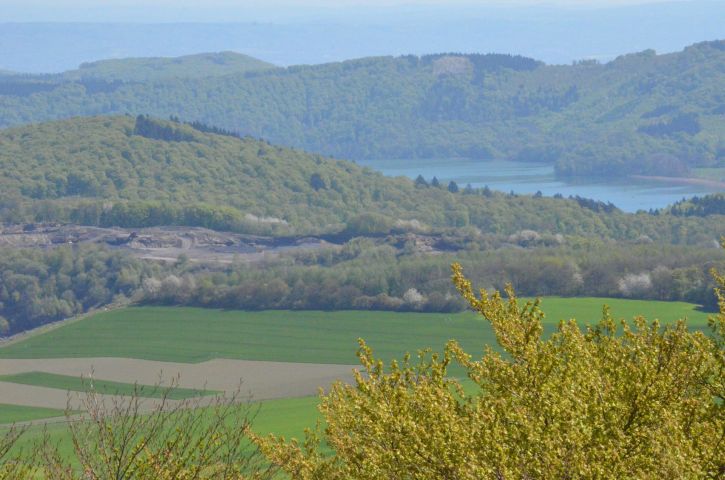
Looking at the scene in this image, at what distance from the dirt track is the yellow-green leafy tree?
160 feet

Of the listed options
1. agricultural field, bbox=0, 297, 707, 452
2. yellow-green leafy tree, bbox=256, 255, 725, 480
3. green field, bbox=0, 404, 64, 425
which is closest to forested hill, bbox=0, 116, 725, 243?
agricultural field, bbox=0, 297, 707, 452

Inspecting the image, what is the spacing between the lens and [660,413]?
46.4 feet

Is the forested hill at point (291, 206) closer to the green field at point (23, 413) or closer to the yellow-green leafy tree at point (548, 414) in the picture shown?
the green field at point (23, 413)

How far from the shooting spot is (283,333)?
85.2 m

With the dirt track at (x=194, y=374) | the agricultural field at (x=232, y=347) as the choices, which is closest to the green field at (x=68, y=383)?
A: the agricultural field at (x=232, y=347)

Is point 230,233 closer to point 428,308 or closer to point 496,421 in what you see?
point 428,308

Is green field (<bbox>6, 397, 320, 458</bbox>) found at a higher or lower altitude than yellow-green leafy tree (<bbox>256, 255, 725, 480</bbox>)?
lower

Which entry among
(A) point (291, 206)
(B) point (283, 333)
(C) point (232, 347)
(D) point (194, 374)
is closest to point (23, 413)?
(D) point (194, 374)

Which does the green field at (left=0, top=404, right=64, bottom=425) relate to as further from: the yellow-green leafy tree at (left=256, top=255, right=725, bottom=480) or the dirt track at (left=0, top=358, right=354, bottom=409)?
the yellow-green leafy tree at (left=256, top=255, right=725, bottom=480)

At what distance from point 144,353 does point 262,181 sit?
120 metres

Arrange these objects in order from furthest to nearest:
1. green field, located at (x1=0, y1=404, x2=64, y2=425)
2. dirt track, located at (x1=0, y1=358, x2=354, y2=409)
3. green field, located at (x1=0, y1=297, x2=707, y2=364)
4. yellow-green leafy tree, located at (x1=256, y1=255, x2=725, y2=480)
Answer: green field, located at (x1=0, y1=297, x2=707, y2=364), dirt track, located at (x1=0, y1=358, x2=354, y2=409), green field, located at (x1=0, y1=404, x2=64, y2=425), yellow-green leafy tree, located at (x1=256, y1=255, x2=725, y2=480)

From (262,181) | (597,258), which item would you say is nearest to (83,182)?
(262,181)

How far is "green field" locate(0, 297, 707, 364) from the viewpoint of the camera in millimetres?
78000

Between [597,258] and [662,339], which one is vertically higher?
[662,339]
